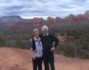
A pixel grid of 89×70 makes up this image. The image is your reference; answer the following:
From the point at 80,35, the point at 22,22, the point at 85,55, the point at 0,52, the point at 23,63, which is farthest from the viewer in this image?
the point at 22,22

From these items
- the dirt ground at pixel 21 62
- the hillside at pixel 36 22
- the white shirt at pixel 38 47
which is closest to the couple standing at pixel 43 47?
the white shirt at pixel 38 47

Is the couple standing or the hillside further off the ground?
the couple standing

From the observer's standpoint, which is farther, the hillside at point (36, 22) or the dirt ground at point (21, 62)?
the hillside at point (36, 22)

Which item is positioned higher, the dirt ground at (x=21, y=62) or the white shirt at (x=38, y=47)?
the white shirt at (x=38, y=47)

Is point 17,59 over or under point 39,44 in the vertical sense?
under

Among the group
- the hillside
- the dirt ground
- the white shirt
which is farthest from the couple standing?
the hillside

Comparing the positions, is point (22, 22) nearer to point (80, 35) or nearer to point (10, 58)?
point (80, 35)

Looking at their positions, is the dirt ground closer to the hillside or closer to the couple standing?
the couple standing

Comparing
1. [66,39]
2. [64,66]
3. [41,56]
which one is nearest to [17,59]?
[64,66]

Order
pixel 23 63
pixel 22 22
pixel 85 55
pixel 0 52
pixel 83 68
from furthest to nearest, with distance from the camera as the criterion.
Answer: pixel 22 22 < pixel 85 55 < pixel 0 52 < pixel 23 63 < pixel 83 68

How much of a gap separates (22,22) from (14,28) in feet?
17.6

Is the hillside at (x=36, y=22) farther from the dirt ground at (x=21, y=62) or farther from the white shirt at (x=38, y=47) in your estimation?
the white shirt at (x=38, y=47)

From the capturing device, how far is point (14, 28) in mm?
52688

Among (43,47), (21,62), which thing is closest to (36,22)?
(21,62)
